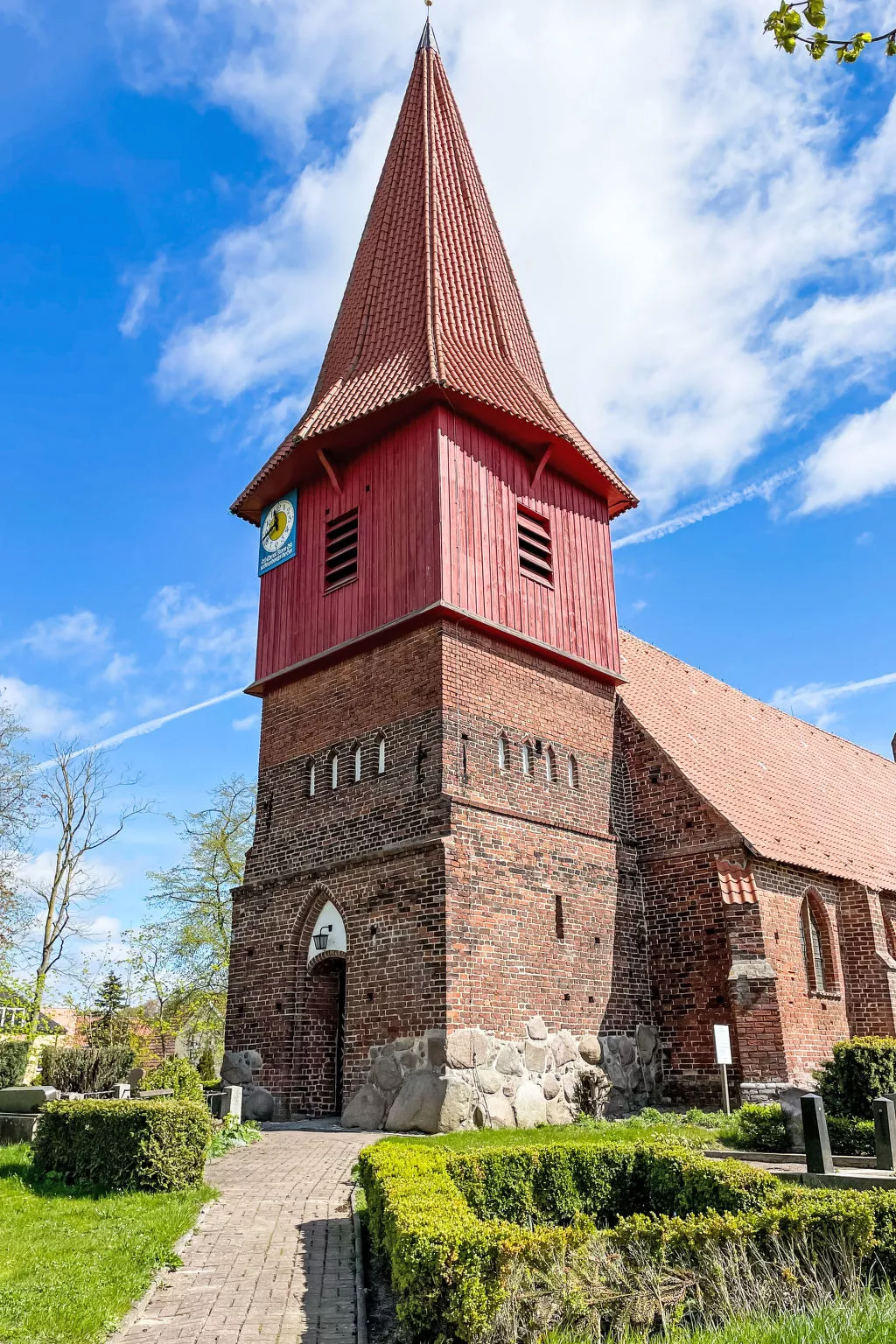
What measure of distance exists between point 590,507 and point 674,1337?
50.3 ft

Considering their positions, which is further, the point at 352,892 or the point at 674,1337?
the point at 352,892

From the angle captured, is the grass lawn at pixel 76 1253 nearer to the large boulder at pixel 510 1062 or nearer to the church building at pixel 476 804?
the church building at pixel 476 804

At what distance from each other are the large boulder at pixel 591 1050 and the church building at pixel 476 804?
0.23 ft

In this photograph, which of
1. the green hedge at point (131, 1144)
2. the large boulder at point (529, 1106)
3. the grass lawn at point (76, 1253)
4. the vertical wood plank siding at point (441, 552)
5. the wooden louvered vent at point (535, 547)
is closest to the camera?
the grass lawn at point (76, 1253)

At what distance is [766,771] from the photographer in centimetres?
2138

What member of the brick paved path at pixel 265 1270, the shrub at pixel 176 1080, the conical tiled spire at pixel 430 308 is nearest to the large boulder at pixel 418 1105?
the brick paved path at pixel 265 1270

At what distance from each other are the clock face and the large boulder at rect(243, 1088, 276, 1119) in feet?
29.8

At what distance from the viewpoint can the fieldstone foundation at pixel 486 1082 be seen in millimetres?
12297

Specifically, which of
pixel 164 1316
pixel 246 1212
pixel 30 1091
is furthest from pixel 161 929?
pixel 164 1316

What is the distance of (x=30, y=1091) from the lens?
1288 cm

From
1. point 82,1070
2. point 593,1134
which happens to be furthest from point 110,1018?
point 593,1134

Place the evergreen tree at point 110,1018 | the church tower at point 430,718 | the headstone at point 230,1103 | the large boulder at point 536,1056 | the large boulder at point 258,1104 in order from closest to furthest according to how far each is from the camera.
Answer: the headstone at point 230,1103 → the large boulder at point 536,1056 → the church tower at point 430,718 → the large boulder at point 258,1104 → the evergreen tree at point 110,1018

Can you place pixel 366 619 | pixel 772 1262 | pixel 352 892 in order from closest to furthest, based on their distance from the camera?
1. pixel 772 1262
2. pixel 352 892
3. pixel 366 619

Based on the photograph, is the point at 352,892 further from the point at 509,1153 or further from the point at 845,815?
the point at 845,815
